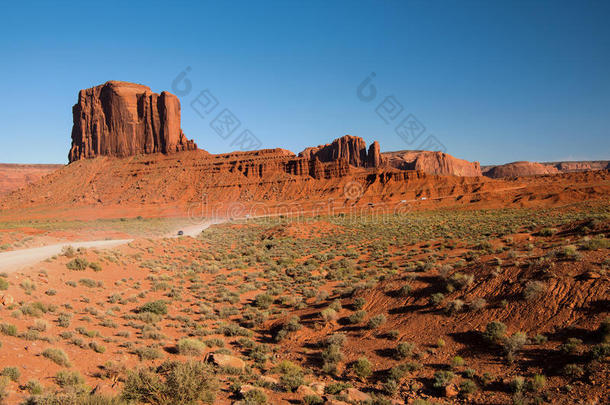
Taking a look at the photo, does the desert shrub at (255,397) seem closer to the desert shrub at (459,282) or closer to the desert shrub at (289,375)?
the desert shrub at (289,375)

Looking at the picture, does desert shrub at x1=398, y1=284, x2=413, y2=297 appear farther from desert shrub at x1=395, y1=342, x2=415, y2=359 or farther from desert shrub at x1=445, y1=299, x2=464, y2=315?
desert shrub at x1=395, y1=342, x2=415, y2=359

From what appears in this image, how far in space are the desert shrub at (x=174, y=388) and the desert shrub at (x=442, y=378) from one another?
468 centimetres

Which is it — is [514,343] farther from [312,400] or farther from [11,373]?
[11,373]

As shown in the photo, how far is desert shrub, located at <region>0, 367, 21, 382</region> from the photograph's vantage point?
224 inches

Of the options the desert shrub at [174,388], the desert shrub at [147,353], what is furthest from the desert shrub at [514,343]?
the desert shrub at [147,353]

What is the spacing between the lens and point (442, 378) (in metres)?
6.93

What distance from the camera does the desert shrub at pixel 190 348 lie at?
8.80 metres

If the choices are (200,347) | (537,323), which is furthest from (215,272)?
(537,323)

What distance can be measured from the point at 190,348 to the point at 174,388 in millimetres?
3185

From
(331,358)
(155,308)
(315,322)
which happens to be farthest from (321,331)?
(155,308)

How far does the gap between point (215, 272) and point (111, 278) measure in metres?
5.83

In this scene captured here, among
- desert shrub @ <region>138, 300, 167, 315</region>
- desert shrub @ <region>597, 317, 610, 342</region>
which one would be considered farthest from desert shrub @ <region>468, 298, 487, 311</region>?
desert shrub @ <region>138, 300, 167, 315</region>

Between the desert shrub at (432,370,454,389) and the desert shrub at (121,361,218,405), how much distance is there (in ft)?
15.3

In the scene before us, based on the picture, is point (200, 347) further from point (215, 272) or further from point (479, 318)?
point (215, 272)
